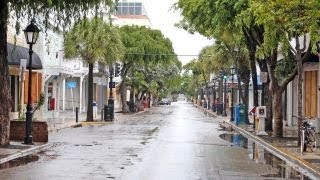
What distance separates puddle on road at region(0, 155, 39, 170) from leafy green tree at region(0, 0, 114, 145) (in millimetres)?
2095

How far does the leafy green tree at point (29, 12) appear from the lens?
1828 centimetres

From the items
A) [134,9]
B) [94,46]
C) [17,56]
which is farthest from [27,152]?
[134,9]

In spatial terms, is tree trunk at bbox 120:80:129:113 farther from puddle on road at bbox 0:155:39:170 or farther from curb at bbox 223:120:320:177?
puddle on road at bbox 0:155:39:170

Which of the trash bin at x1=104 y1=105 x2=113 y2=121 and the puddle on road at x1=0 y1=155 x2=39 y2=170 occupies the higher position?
the trash bin at x1=104 y1=105 x2=113 y2=121

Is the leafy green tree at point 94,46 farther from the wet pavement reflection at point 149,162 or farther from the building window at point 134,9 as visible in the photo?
the building window at point 134,9

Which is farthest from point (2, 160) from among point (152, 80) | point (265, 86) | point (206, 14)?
point (152, 80)

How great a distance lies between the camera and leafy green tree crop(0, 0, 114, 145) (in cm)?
1828

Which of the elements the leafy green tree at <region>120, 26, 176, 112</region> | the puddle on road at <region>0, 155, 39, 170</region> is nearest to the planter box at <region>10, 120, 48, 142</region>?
the puddle on road at <region>0, 155, 39, 170</region>

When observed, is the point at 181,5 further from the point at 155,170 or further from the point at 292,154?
the point at 155,170

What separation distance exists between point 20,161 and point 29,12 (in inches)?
195

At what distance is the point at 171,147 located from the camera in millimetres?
21672

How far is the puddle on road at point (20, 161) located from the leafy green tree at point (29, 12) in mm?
2095

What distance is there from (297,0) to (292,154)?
482 cm

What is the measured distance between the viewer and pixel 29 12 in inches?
741
